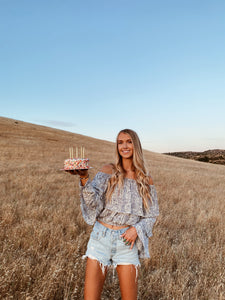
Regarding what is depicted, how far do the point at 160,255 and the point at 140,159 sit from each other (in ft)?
7.25

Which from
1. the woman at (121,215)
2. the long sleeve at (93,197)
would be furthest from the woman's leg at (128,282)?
the long sleeve at (93,197)

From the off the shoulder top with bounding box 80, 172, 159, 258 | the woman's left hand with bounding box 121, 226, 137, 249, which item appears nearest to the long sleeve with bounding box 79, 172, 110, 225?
the off the shoulder top with bounding box 80, 172, 159, 258

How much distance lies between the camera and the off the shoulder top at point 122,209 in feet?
7.14

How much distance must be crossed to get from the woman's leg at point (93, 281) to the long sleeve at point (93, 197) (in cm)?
42

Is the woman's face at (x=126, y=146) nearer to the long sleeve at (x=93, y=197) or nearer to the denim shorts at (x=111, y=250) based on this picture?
the long sleeve at (x=93, y=197)

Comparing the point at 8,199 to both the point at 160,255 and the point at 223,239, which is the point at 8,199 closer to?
the point at 160,255

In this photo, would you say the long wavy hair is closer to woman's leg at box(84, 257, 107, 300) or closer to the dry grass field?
woman's leg at box(84, 257, 107, 300)

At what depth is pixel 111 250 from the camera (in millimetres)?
2141

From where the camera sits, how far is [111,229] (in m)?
2.21

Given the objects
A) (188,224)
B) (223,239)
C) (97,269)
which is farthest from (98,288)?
(188,224)

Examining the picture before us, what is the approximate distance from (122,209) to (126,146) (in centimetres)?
75

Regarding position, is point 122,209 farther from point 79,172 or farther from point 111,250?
point 79,172

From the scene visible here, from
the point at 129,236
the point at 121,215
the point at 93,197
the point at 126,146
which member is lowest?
the point at 129,236

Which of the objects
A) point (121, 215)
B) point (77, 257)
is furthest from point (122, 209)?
point (77, 257)
